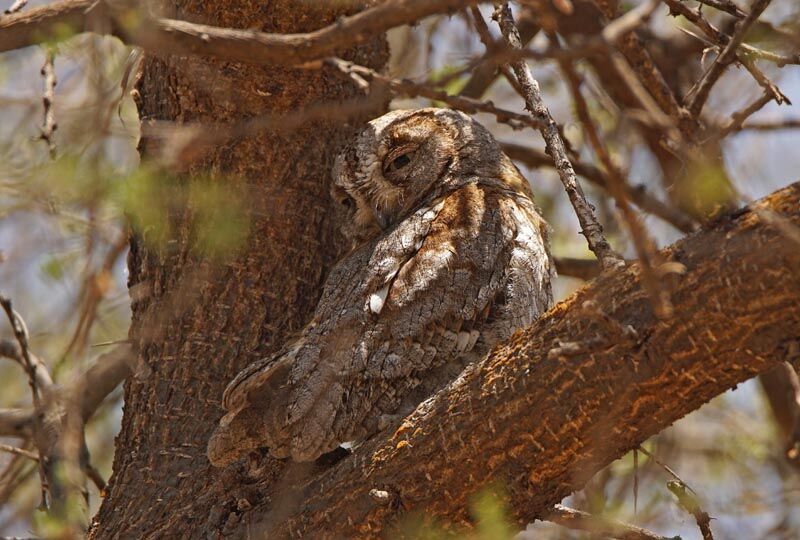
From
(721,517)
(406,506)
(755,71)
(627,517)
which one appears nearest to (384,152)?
(755,71)

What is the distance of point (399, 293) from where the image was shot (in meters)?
2.68

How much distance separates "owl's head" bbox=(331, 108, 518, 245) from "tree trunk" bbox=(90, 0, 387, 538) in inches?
4.0

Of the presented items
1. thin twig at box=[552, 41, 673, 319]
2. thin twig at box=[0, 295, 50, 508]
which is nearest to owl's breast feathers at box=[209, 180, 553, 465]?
thin twig at box=[0, 295, 50, 508]

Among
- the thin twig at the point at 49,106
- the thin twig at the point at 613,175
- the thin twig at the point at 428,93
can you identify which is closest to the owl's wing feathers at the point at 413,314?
the thin twig at the point at 428,93

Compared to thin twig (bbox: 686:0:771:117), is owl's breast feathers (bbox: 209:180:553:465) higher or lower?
lower

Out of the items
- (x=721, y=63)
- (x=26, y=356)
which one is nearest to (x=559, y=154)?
(x=721, y=63)

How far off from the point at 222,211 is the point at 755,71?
68.4 inches

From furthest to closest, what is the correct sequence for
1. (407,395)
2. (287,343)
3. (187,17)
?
(187,17) → (287,343) → (407,395)

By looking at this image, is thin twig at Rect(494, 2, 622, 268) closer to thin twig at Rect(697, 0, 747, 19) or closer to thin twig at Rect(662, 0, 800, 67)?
thin twig at Rect(662, 0, 800, 67)

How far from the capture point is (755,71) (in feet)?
8.85

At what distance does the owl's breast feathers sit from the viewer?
2480mm

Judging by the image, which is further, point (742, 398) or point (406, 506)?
point (742, 398)

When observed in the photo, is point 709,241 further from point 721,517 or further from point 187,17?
point 721,517

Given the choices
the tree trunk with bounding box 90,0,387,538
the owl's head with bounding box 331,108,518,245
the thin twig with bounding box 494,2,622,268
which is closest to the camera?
the thin twig with bounding box 494,2,622,268
